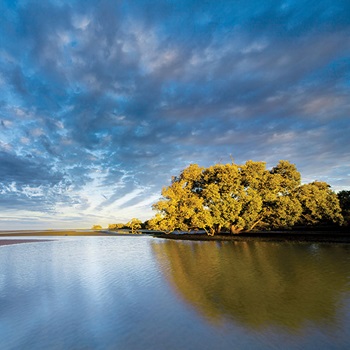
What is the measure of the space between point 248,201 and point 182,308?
4061cm

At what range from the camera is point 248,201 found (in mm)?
50750

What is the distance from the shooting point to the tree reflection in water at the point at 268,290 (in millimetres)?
11000

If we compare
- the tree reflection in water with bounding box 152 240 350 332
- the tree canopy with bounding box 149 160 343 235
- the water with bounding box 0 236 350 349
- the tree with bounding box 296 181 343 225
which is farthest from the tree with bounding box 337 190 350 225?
the water with bounding box 0 236 350 349

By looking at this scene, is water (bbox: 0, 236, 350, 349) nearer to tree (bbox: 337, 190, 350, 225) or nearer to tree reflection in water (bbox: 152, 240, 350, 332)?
tree reflection in water (bbox: 152, 240, 350, 332)

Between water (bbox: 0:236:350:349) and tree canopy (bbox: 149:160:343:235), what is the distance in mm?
28758

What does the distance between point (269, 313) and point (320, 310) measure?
2.35 m

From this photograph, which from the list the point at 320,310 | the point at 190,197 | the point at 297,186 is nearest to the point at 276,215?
the point at 297,186

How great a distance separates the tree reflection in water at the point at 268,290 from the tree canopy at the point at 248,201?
26.5 meters

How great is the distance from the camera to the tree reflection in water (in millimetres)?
11000

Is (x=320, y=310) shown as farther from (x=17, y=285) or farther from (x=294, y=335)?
(x=17, y=285)

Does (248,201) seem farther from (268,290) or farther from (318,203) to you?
(268,290)

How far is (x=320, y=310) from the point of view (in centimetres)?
1152

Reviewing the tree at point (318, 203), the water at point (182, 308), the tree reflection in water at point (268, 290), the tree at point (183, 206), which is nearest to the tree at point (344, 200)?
the tree at point (318, 203)

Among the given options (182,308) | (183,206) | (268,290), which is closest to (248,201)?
(183,206)
